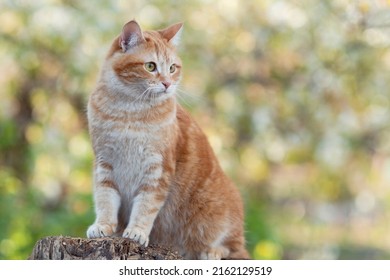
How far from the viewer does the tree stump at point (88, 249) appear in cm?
248

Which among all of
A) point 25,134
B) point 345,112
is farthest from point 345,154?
point 25,134

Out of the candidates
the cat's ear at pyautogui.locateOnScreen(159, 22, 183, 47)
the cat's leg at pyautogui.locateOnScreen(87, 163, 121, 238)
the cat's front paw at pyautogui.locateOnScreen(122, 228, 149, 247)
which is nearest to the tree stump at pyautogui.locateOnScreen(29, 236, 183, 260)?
the cat's front paw at pyautogui.locateOnScreen(122, 228, 149, 247)

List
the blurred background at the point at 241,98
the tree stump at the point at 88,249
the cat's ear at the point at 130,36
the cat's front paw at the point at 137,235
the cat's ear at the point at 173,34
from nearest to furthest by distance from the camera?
the tree stump at the point at 88,249
the cat's front paw at the point at 137,235
the cat's ear at the point at 130,36
the cat's ear at the point at 173,34
the blurred background at the point at 241,98

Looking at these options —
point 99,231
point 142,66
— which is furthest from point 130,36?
point 99,231

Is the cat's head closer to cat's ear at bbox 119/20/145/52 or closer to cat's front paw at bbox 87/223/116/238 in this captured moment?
cat's ear at bbox 119/20/145/52

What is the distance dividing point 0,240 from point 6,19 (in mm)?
1703

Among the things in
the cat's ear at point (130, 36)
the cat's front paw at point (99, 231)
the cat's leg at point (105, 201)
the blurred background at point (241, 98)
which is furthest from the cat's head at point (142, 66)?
the blurred background at point (241, 98)

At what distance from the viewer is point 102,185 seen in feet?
9.21

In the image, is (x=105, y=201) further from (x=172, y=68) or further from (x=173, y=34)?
(x=173, y=34)

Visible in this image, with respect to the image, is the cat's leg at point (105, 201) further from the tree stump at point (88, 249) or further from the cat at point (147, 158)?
the tree stump at point (88, 249)

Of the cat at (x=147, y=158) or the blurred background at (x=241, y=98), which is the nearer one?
the cat at (x=147, y=158)

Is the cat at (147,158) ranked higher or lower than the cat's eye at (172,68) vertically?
lower

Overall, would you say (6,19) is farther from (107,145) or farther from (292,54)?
(107,145)

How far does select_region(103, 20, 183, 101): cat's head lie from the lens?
8.97ft
